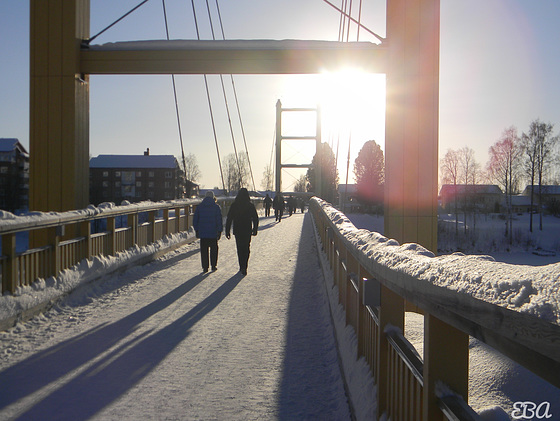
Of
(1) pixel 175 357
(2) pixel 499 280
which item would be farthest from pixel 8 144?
(2) pixel 499 280

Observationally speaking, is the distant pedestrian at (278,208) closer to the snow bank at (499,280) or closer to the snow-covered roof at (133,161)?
the snow bank at (499,280)

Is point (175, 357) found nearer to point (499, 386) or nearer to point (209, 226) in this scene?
point (499, 386)

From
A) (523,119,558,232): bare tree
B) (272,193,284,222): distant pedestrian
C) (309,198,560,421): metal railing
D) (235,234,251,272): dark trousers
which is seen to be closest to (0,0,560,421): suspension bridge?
(309,198,560,421): metal railing

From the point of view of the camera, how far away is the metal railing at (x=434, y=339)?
1.08 metres

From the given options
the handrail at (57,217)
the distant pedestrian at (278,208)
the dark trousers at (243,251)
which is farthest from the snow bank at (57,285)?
the distant pedestrian at (278,208)

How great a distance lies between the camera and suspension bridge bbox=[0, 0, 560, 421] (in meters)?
1.74

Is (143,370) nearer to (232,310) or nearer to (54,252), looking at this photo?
(232,310)

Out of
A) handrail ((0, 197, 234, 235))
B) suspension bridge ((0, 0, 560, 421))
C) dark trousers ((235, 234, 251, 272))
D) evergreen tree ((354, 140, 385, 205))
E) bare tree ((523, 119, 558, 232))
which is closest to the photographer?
suspension bridge ((0, 0, 560, 421))

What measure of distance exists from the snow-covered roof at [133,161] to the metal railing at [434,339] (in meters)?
73.7

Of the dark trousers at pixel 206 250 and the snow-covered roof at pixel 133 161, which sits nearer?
the dark trousers at pixel 206 250

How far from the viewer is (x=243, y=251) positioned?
993 cm

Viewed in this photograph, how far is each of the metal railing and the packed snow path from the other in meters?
1.06

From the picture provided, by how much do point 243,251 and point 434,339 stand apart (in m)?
8.32

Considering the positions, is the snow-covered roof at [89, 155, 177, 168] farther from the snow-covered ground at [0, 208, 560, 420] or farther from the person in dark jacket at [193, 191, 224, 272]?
the snow-covered ground at [0, 208, 560, 420]
